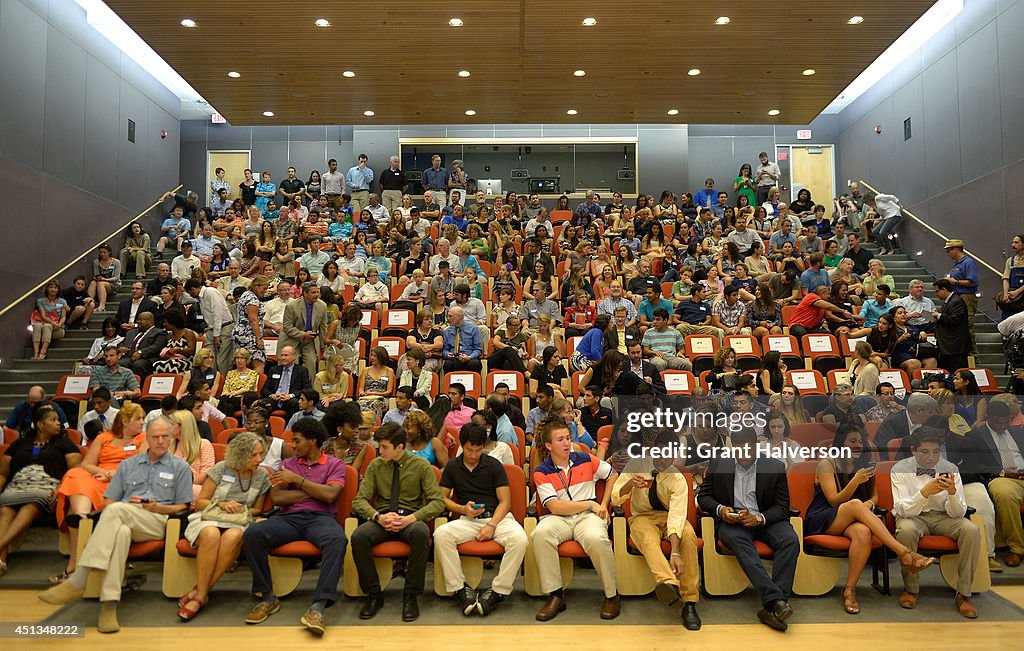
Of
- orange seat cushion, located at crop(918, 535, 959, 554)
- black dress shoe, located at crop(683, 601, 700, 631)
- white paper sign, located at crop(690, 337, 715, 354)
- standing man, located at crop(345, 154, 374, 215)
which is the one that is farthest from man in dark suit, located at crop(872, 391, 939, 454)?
standing man, located at crop(345, 154, 374, 215)

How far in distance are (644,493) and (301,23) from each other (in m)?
7.28

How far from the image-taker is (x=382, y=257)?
33.4 feet

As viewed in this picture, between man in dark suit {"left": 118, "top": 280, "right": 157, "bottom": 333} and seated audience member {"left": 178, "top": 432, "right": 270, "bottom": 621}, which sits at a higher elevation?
man in dark suit {"left": 118, "top": 280, "right": 157, "bottom": 333}

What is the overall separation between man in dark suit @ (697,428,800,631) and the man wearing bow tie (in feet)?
2.11

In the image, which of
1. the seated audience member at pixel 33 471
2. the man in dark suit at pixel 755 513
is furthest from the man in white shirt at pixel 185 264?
the man in dark suit at pixel 755 513

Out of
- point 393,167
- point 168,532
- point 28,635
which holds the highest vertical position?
point 393,167

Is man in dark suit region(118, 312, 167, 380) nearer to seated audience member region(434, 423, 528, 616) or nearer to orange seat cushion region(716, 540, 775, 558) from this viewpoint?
seated audience member region(434, 423, 528, 616)

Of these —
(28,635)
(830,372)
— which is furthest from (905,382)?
(28,635)

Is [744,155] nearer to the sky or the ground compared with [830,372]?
nearer to the sky

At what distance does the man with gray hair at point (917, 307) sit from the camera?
8336mm

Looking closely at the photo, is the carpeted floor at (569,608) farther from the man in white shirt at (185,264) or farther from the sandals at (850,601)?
the man in white shirt at (185,264)

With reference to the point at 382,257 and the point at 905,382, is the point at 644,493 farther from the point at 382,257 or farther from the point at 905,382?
the point at 382,257

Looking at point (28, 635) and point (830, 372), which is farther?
point (830, 372)

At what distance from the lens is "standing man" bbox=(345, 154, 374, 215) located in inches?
569
